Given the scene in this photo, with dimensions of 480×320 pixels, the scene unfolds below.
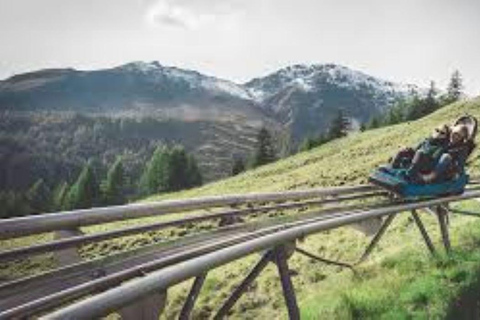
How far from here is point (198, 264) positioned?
217 inches

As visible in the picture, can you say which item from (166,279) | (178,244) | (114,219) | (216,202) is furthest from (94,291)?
(216,202)

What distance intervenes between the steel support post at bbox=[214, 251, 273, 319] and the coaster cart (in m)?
6.78

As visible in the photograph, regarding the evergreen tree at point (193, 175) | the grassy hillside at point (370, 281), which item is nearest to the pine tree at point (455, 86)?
the evergreen tree at point (193, 175)

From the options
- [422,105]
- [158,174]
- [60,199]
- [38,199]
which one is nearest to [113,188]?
[158,174]

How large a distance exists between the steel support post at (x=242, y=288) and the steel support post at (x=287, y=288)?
0.11 metres

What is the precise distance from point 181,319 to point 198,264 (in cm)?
83

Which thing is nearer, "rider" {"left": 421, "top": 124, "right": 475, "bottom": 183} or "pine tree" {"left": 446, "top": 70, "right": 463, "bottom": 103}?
"rider" {"left": 421, "top": 124, "right": 475, "bottom": 183}

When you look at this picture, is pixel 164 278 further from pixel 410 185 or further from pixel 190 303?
pixel 410 185

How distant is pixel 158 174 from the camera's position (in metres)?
116

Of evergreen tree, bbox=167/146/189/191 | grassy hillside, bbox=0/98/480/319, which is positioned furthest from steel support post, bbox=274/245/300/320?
evergreen tree, bbox=167/146/189/191

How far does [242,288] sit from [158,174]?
110 metres

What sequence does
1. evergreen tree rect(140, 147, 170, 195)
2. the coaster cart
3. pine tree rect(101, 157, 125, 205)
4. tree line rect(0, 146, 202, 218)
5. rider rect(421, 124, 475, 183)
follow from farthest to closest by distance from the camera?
pine tree rect(101, 157, 125, 205) < evergreen tree rect(140, 147, 170, 195) < tree line rect(0, 146, 202, 218) < rider rect(421, 124, 475, 183) < the coaster cart

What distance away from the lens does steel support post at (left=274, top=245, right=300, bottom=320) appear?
699cm

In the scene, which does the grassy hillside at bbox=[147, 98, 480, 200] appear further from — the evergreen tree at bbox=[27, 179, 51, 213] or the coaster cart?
the evergreen tree at bbox=[27, 179, 51, 213]
